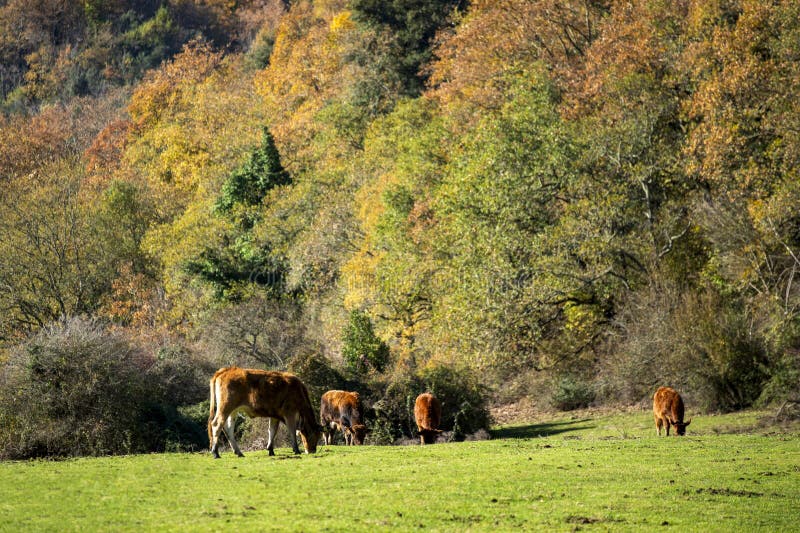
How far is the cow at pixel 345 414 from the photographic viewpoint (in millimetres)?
29328

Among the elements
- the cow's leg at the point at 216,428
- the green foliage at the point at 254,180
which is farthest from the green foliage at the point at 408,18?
the cow's leg at the point at 216,428

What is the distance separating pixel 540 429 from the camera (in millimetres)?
35688

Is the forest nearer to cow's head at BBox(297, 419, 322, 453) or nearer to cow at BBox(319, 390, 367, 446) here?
cow at BBox(319, 390, 367, 446)

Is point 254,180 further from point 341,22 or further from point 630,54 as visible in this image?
point 341,22

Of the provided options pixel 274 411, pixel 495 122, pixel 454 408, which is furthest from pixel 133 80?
pixel 274 411

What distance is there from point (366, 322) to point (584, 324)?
30.6 ft

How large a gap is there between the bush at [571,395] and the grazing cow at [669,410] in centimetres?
1140

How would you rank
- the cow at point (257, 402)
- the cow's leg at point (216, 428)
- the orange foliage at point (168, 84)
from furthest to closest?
the orange foliage at point (168, 84)
the cow at point (257, 402)
the cow's leg at point (216, 428)

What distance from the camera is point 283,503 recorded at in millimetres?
14648

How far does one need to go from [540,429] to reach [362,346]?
9.45 meters

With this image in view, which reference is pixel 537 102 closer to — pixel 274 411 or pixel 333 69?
pixel 274 411

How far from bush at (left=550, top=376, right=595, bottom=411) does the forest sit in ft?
0.37

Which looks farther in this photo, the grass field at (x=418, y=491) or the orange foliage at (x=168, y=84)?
the orange foliage at (x=168, y=84)

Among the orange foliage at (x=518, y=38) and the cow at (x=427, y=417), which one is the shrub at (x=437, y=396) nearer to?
the cow at (x=427, y=417)
